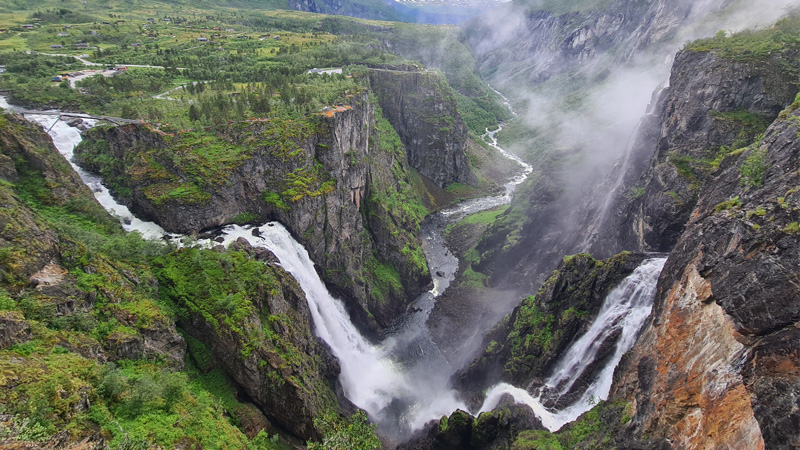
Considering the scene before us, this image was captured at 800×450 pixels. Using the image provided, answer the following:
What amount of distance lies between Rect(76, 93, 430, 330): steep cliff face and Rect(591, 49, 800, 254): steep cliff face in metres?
30.5

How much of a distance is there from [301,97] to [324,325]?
103ft

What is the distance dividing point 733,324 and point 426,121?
256ft

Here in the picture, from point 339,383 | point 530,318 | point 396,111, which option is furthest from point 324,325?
point 396,111

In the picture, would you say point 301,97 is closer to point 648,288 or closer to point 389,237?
point 389,237

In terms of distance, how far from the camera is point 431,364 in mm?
44406

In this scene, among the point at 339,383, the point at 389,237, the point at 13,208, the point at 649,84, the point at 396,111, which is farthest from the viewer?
the point at 396,111

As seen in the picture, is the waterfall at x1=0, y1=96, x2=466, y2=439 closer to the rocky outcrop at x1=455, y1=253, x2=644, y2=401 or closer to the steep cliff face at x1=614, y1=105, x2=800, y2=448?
the rocky outcrop at x1=455, y1=253, x2=644, y2=401

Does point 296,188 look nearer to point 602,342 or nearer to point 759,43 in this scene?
point 602,342

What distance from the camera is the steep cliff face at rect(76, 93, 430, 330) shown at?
35.4 m

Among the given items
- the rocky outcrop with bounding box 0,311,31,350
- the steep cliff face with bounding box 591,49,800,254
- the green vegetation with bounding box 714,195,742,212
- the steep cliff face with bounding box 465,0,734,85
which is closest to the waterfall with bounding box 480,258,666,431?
the steep cliff face with bounding box 591,49,800,254

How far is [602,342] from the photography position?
30.8 meters

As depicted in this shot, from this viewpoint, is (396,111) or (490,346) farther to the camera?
(396,111)

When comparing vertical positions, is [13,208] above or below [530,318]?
above

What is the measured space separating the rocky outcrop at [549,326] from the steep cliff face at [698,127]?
6.37 m
